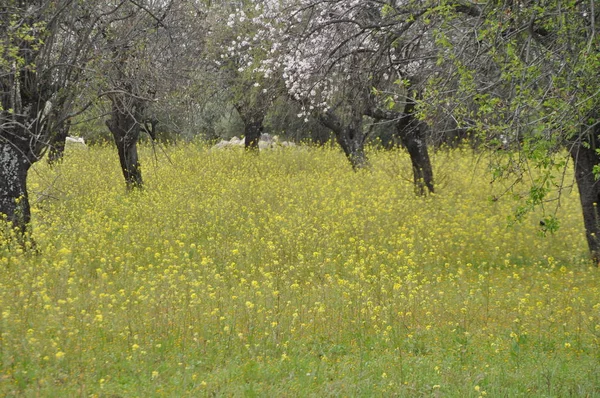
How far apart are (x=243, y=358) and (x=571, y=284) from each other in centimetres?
509

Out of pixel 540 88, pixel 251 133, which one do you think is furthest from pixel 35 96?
pixel 251 133

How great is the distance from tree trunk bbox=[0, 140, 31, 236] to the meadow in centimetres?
47

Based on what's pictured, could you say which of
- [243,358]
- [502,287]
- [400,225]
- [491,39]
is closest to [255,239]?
[400,225]

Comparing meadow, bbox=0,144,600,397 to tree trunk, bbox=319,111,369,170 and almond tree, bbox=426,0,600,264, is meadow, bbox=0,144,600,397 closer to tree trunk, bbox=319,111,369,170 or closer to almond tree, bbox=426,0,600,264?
almond tree, bbox=426,0,600,264

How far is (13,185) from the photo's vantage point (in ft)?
29.7

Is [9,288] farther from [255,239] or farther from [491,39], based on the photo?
[491,39]

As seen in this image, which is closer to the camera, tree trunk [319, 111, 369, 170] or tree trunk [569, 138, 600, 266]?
tree trunk [569, 138, 600, 266]

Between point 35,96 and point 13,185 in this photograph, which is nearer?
point 35,96

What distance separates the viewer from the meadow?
4.82 metres

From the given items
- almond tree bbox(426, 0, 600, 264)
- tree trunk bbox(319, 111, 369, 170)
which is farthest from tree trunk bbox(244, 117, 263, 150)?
almond tree bbox(426, 0, 600, 264)

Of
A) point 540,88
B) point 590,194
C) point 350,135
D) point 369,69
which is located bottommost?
point 590,194

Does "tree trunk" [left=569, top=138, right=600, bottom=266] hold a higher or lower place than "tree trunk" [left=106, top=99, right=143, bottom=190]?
lower

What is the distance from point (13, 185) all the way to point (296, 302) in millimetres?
4928

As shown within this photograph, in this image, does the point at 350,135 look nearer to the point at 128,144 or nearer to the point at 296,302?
the point at 128,144
